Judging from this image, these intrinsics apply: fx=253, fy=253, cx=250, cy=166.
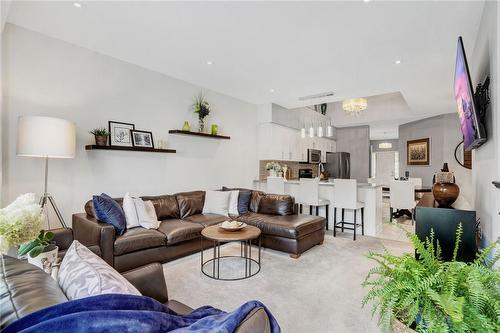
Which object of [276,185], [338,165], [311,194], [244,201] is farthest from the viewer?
[338,165]

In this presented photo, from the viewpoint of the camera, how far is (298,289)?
102 inches

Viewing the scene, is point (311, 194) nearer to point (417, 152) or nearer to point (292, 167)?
point (292, 167)

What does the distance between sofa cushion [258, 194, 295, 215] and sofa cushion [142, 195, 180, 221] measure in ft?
4.69

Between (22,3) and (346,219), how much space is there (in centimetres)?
555

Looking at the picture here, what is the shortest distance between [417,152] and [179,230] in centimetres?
757

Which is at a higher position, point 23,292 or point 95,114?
point 95,114

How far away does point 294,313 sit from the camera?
2168 mm

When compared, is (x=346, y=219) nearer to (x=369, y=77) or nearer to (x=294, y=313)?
(x=369, y=77)

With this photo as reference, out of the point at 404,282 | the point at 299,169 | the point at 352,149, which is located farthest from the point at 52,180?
the point at 352,149

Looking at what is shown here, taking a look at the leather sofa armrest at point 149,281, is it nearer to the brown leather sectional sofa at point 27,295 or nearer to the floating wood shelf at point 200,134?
the brown leather sectional sofa at point 27,295

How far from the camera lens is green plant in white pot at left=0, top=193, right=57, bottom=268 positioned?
118 cm

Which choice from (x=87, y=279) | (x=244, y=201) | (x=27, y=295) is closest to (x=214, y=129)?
(x=244, y=201)

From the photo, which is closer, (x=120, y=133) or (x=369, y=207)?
(x=120, y=133)

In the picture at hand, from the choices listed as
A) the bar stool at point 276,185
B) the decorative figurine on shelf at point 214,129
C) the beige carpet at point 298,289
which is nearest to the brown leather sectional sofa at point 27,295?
the beige carpet at point 298,289
